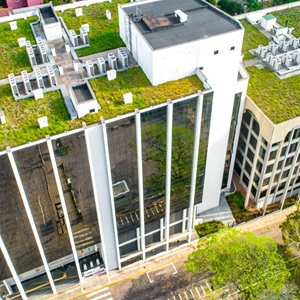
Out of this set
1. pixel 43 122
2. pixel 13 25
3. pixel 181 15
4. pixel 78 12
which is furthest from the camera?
pixel 78 12

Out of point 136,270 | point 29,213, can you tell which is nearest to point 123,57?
→ point 29,213

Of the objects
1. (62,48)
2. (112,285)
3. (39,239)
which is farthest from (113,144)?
(112,285)

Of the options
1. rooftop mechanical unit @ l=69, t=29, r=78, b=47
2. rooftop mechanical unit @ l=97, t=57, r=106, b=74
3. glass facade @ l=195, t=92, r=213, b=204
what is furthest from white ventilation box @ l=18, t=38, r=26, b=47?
glass facade @ l=195, t=92, r=213, b=204

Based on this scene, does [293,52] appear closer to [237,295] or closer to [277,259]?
[277,259]

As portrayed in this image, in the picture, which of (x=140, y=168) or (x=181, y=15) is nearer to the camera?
(x=140, y=168)

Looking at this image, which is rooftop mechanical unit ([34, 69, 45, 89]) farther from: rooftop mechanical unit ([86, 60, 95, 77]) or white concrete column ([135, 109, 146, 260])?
white concrete column ([135, 109, 146, 260])

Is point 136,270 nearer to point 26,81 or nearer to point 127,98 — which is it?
point 127,98

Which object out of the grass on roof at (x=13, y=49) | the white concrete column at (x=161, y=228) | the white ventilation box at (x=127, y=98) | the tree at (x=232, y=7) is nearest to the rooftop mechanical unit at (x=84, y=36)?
the grass on roof at (x=13, y=49)
